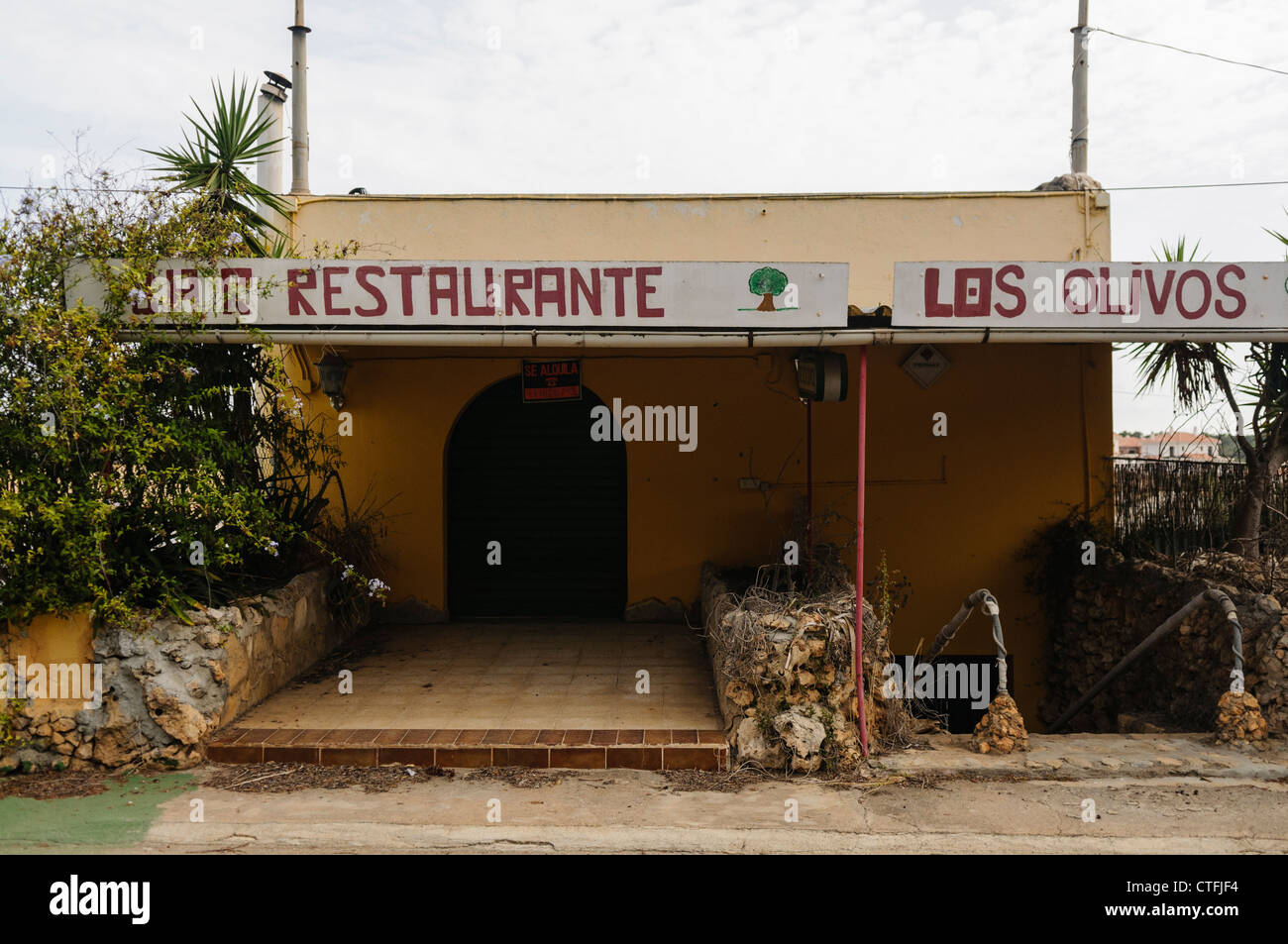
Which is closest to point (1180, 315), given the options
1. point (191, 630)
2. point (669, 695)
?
point (669, 695)

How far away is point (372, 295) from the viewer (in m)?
5.91

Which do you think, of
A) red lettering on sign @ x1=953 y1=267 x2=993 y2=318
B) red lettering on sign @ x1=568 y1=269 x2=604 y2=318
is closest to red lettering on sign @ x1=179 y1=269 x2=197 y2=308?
red lettering on sign @ x1=568 y1=269 x2=604 y2=318

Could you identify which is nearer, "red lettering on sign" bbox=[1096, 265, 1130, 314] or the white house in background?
"red lettering on sign" bbox=[1096, 265, 1130, 314]

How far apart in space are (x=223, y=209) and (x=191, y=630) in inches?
131

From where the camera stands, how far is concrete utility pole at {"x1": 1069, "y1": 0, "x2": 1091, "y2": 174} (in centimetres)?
1352

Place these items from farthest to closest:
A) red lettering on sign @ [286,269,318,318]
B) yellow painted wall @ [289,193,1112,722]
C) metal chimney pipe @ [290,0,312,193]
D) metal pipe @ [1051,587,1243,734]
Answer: metal chimney pipe @ [290,0,312,193] → yellow painted wall @ [289,193,1112,722] → red lettering on sign @ [286,269,318,318] → metal pipe @ [1051,587,1243,734]

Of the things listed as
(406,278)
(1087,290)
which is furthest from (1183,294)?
(406,278)

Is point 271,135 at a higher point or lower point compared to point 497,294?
higher

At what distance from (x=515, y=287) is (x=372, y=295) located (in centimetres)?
94

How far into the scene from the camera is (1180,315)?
5809 millimetres

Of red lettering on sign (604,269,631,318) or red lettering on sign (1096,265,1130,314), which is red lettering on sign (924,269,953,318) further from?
red lettering on sign (604,269,631,318)

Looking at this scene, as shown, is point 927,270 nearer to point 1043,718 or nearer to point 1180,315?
point 1180,315

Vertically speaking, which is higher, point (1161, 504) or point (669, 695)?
point (1161, 504)

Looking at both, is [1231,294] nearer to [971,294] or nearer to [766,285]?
[971,294]
